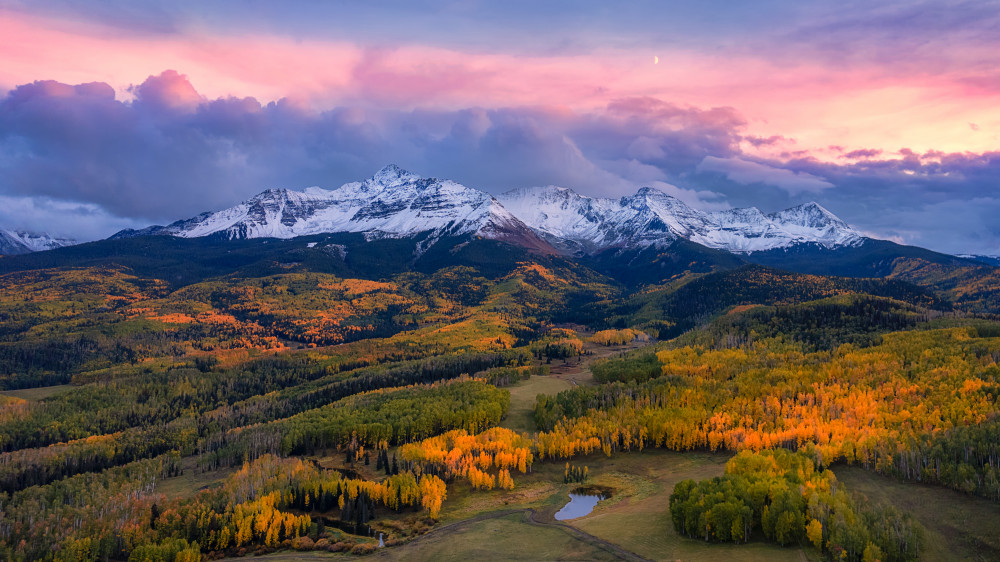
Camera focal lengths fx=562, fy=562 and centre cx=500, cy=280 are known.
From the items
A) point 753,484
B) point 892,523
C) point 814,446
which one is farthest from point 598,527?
point 814,446

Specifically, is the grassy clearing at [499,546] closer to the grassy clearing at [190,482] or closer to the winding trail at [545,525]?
the winding trail at [545,525]

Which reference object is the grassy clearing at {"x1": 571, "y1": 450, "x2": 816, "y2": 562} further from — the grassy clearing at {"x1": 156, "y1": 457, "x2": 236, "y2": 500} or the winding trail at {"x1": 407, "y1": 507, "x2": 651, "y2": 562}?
the grassy clearing at {"x1": 156, "y1": 457, "x2": 236, "y2": 500}

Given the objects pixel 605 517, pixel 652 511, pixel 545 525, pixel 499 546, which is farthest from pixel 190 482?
pixel 652 511

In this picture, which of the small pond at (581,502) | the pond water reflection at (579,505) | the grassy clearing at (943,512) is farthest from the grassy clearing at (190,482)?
the grassy clearing at (943,512)

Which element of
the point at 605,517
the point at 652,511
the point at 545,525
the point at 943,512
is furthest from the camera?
the point at 652,511

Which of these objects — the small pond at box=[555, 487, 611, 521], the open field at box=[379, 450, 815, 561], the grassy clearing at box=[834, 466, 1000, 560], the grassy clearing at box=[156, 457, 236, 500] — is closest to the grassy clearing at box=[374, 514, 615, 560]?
the open field at box=[379, 450, 815, 561]

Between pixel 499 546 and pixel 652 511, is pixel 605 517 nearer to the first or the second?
pixel 652 511
